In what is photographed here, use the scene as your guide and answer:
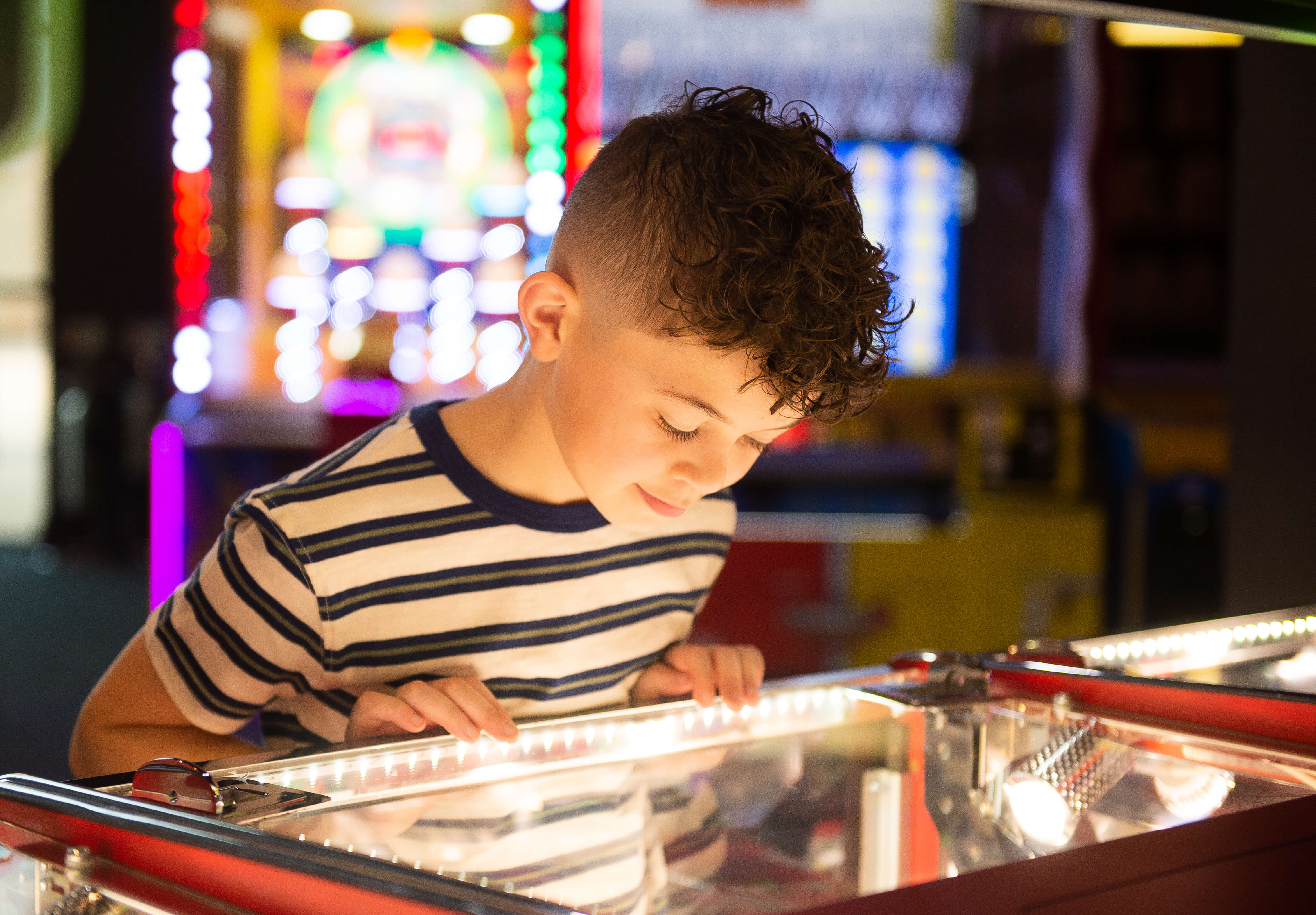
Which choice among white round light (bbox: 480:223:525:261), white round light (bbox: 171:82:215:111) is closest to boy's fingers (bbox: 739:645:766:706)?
white round light (bbox: 480:223:525:261)

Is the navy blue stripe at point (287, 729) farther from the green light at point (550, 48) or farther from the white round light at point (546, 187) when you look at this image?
the green light at point (550, 48)

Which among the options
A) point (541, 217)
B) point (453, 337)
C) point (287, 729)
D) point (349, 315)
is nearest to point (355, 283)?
point (349, 315)

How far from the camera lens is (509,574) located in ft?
3.01

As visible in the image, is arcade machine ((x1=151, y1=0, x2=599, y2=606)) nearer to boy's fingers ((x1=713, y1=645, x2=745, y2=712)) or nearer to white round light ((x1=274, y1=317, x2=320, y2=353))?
white round light ((x1=274, y1=317, x2=320, y2=353))

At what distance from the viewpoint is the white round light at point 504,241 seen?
10.3ft

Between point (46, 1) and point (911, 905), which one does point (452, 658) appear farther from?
point (46, 1)

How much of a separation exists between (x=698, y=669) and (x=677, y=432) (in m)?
0.23

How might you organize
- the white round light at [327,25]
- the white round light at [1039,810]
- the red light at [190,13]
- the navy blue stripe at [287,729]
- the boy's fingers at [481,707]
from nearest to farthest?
the white round light at [1039,810], the boy's fingers at [481,707], the navy blue stripe at [287,729], the red light at [190,13], the white round light at [327,25]

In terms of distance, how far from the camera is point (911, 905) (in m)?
0.43

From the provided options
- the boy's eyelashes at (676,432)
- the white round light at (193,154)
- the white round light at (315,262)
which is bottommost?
the boy's eyelashes at (676,432)

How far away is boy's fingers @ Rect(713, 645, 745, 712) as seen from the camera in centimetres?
77

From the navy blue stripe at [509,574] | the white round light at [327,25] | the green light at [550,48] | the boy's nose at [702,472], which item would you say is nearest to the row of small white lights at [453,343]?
the green light at [550,48]

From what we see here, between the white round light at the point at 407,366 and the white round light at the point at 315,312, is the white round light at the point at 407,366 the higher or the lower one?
the lower one

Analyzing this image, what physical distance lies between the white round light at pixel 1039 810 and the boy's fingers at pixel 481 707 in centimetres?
28
